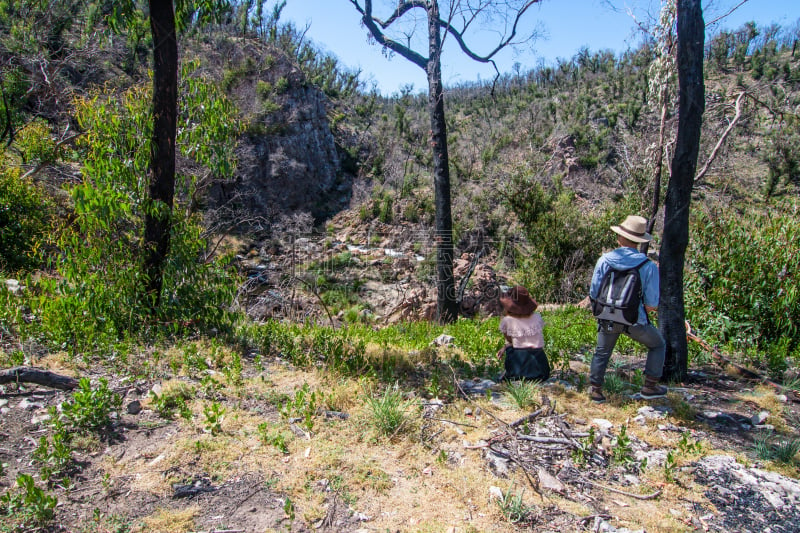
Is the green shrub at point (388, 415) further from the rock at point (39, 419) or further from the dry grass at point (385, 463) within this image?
the rock at point (39, 419)

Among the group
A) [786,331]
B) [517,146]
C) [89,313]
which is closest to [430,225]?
[517,146]

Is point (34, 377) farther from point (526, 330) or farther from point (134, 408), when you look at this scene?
point (526, 330)

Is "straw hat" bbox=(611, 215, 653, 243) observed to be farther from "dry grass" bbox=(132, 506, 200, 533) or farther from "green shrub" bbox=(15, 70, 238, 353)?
"green shrub" bbox=(15, 70, 238, 353)

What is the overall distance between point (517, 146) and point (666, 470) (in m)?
31.0

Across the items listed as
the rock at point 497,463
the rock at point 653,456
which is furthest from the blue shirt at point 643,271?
the rock at point 497,463

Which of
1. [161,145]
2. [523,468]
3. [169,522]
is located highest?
[161,145]

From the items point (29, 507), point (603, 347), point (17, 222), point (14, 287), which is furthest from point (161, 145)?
point (17, 222)

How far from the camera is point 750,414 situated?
438cm

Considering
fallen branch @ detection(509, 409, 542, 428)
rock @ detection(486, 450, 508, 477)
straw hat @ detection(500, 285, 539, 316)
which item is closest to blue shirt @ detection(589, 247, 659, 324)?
straw hat @ detection(500, 285, 539, 316)

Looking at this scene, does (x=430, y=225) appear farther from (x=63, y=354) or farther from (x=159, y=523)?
(x=159, y=523)

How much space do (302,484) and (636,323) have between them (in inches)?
119

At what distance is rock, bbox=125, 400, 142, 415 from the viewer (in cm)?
376

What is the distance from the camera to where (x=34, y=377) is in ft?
12.8

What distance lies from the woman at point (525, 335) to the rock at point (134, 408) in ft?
10.9
